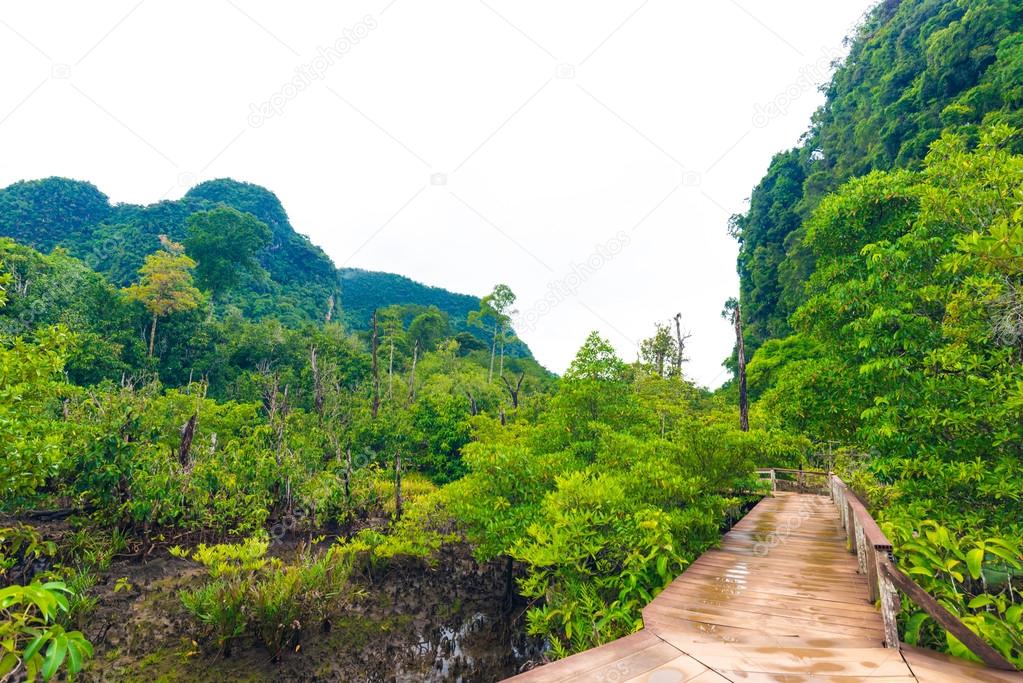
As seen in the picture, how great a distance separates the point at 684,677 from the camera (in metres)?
2.77

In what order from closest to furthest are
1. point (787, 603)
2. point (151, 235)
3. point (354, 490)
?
1. point (787, 603)
2. point (354, 490)
3. point (151, 235)

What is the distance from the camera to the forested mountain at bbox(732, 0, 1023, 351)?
20391mm

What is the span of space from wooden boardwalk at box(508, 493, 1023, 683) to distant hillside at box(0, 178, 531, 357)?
142ft

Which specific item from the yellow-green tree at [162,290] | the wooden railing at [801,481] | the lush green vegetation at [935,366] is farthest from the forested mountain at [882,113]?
the yellow-green tree at [162,290]

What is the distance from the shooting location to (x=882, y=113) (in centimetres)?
2684

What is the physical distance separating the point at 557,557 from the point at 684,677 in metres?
2.78

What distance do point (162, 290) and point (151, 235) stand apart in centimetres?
2319

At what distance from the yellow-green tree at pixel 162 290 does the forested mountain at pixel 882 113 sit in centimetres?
2987

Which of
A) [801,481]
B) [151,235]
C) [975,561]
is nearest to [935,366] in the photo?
[975,561]

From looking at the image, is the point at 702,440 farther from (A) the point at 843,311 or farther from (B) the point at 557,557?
(B) the point at 557,557

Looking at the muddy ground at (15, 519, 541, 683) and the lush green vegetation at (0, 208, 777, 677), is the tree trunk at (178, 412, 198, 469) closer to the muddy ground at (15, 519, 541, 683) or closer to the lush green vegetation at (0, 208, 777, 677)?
the lush green vegetation at (0, 208, 777, 677)

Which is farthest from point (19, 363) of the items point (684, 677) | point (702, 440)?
point (702, 440)

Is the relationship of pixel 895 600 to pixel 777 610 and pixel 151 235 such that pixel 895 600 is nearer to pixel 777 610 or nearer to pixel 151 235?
pixel 777 610

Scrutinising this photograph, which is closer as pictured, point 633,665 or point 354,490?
point 633,665
